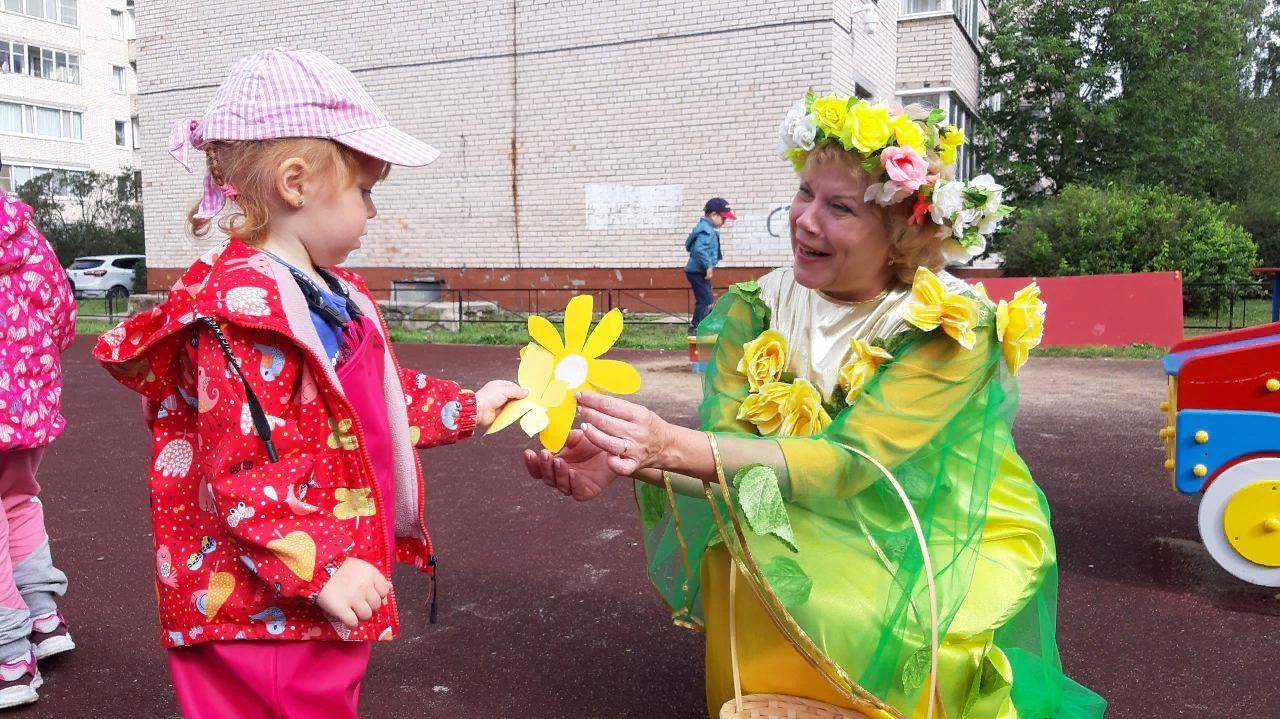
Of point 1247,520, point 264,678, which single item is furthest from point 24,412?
point 1247,520

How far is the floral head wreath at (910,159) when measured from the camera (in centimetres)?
222

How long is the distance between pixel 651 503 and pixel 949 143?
1.22 m

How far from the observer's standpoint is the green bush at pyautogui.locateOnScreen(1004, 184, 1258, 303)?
14031 millimetres

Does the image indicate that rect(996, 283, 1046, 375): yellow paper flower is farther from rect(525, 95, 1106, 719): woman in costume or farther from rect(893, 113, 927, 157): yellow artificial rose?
rect(893, 113, 927, 157): yellow artificial rose

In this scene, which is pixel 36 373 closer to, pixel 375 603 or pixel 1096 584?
pixel 375 603

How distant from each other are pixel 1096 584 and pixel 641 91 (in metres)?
12.5

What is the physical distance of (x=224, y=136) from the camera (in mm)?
1836

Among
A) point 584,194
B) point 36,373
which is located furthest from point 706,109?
point 36,373

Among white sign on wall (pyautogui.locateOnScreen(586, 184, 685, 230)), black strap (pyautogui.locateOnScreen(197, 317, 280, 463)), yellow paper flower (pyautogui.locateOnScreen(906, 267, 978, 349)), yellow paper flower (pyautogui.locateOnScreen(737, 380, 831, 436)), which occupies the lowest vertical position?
yellow paper flower (pyautogui.locateOnScreen(737, 380, 831, 436))

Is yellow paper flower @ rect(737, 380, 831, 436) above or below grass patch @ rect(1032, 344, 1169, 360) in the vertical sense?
above

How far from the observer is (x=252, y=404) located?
174 cm

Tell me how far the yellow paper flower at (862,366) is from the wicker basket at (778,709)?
0.69m

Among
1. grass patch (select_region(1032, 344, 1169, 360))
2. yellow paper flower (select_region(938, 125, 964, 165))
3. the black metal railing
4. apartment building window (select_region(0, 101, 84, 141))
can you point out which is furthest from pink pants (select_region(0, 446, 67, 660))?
apartment building window (select_region(0, 101, 84, 141))

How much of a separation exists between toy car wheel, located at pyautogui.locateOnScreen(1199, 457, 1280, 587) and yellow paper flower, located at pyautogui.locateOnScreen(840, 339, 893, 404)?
2.46 metres
